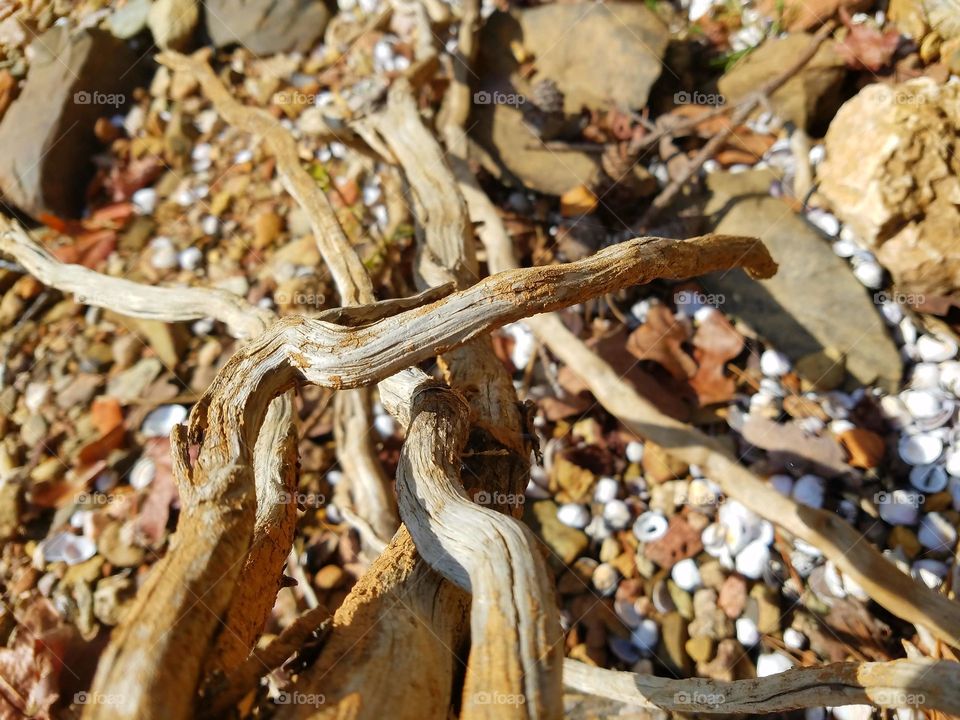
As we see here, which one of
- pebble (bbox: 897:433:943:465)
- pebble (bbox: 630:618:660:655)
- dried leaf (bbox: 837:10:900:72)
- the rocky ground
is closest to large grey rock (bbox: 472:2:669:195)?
the rocky ground

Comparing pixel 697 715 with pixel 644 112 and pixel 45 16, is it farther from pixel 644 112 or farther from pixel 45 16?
pixel 45 16

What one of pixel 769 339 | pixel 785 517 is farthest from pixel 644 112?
pixel 785 517

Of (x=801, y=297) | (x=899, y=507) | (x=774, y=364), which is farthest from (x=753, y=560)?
(x=801, y=297)

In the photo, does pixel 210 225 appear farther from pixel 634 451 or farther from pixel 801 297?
pixel 801 297

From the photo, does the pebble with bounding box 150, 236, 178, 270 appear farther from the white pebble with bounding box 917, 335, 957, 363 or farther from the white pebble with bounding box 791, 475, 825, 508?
the white pebble with bounding box 917, 335, 957, 363

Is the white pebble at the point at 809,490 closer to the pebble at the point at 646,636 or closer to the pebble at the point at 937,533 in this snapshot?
the pebble at the point at 937,533

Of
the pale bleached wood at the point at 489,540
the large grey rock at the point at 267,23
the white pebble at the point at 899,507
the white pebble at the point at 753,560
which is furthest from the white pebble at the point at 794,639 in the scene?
the large grey rock at the point at 267,23
